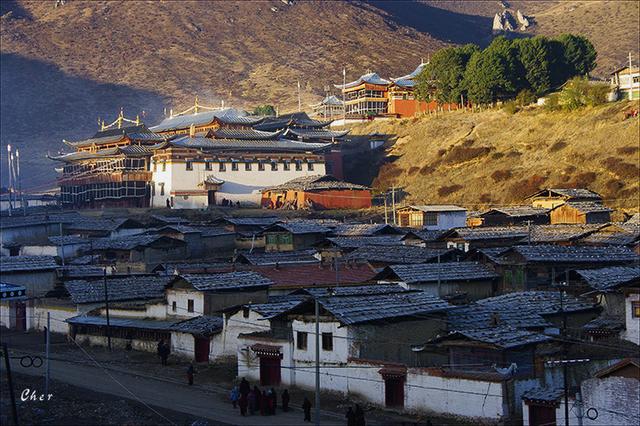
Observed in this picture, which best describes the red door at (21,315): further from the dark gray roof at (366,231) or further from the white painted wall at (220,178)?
the white painted wall at (220,178)

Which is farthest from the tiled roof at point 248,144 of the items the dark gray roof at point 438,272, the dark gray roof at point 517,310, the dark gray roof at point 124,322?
the dark gray roof at point 517,310

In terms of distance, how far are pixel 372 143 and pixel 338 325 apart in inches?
3146

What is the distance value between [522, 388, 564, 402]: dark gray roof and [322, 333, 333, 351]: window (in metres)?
8.18

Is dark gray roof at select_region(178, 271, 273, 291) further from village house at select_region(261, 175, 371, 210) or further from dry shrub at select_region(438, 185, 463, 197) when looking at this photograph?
dry shrub at select_region(438, 185, 463, 197)

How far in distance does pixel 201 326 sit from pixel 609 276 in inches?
677

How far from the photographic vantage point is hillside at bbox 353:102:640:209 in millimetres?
87812

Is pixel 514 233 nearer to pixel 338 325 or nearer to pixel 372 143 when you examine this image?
pixel 338 325

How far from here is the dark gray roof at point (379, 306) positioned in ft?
124

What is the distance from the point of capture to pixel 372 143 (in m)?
117

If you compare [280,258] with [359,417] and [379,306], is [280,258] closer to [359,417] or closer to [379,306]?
[379,306]

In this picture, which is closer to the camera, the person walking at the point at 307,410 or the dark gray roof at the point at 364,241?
the person walking at the point at 307,410

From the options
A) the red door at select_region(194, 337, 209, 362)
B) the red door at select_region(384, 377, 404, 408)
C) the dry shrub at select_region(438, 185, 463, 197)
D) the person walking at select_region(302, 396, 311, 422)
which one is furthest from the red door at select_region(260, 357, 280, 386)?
the dry shrub at select_region(438, 185, 463, 197)

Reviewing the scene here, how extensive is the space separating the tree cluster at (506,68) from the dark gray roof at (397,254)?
51.9 meters

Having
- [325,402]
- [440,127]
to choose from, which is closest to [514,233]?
[325,402]
